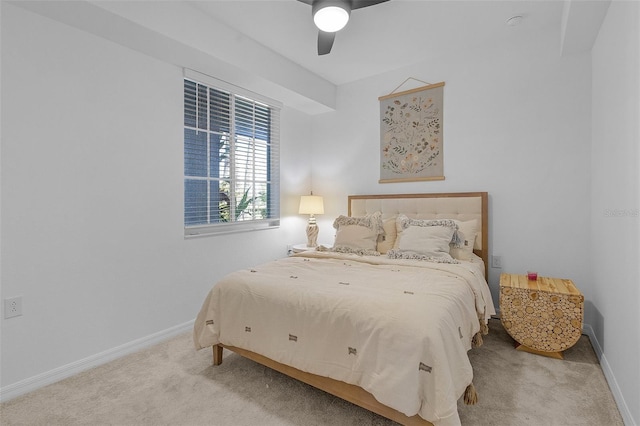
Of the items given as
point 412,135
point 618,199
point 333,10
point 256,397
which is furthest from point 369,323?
point 412,135

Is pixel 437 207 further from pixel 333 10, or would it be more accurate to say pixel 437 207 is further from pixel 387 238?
pixel 333 10

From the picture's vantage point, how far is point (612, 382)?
1834mm

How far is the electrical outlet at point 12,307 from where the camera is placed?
1863 millimetres

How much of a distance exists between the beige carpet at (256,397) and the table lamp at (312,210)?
6.08ft

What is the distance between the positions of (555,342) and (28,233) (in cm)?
359

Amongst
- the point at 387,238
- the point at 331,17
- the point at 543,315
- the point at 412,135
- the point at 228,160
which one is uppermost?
the point at 331,17

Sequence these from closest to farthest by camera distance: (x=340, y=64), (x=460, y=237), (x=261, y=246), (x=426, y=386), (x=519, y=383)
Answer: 1. (x=426, y=386)
2. (x=519, y=383)
3. (x=460, y=237)
4. (x=340, y=64)
5. (x=261, y=246)

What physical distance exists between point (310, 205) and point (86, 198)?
7.71 feet

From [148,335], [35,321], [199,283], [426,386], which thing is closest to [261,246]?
[199,283]

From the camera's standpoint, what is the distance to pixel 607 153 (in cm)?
207

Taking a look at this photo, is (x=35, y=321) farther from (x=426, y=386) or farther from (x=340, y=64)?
(x=340, y=64)

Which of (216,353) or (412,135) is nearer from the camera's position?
(216,353)

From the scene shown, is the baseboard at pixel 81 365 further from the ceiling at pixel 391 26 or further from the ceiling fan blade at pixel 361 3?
the ceiling fan blade at pixel 361 3

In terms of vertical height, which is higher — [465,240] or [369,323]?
[465,240]
